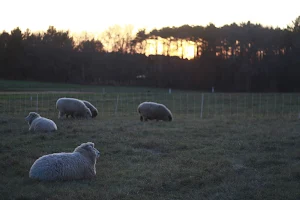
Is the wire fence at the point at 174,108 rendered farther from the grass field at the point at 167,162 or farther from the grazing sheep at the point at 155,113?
the grass field at the point at 167,162

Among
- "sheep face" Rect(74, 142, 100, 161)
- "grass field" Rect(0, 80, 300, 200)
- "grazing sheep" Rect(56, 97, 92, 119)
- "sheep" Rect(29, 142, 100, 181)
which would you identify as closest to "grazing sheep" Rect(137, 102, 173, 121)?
"grazing sheep" Rect(56, 97, 92, 119)

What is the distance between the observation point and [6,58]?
189 ft

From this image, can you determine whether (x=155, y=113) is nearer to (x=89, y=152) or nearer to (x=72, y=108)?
(x=72, y=108)

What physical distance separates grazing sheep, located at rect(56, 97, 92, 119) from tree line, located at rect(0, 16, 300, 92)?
34.3 meters

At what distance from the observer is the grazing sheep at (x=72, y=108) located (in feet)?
60.4

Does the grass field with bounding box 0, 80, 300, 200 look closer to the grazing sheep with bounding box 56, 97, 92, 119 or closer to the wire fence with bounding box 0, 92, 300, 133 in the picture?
the grazing sheep with bounding box 56, 97, 92, 119

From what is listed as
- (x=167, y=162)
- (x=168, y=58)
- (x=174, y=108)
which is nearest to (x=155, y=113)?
(x=174, y=108)

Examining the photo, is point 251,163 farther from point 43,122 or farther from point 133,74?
point 133,74

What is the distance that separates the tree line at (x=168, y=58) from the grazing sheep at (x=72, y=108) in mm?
34320

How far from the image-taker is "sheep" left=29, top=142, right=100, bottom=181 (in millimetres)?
6914

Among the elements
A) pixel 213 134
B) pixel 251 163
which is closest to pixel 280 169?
pixel 251 163

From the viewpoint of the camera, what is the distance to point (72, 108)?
18.5 metres

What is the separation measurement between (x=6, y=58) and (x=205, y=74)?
31254 mm

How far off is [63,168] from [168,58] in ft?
175
